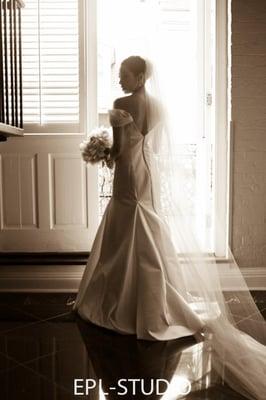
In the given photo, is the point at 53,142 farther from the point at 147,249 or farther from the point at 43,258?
the point at 147,249

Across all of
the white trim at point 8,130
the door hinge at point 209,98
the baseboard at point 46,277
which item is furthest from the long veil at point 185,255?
the baseboard at point 46,277

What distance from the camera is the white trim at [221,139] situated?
3.81m

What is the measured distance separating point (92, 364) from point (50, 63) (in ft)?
7.87

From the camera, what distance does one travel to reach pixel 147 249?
9.61 ft

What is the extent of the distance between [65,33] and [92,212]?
4.67 ft

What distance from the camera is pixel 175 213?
2.94m

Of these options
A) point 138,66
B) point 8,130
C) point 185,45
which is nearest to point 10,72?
point 8,130

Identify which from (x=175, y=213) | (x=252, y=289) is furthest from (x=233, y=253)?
(x=175, y=213)

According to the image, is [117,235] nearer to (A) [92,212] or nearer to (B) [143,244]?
(B) [143,244]

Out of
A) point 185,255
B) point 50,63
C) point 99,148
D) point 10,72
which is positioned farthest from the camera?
point 50,63

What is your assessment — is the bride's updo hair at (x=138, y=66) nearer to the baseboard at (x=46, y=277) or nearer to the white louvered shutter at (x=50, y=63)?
the white louvered shutter at (x=50, y=63)

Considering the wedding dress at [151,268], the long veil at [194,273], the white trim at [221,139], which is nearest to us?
the long veil at [194,273]

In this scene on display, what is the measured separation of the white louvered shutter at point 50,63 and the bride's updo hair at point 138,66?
1.02 metres

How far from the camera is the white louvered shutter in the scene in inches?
151
